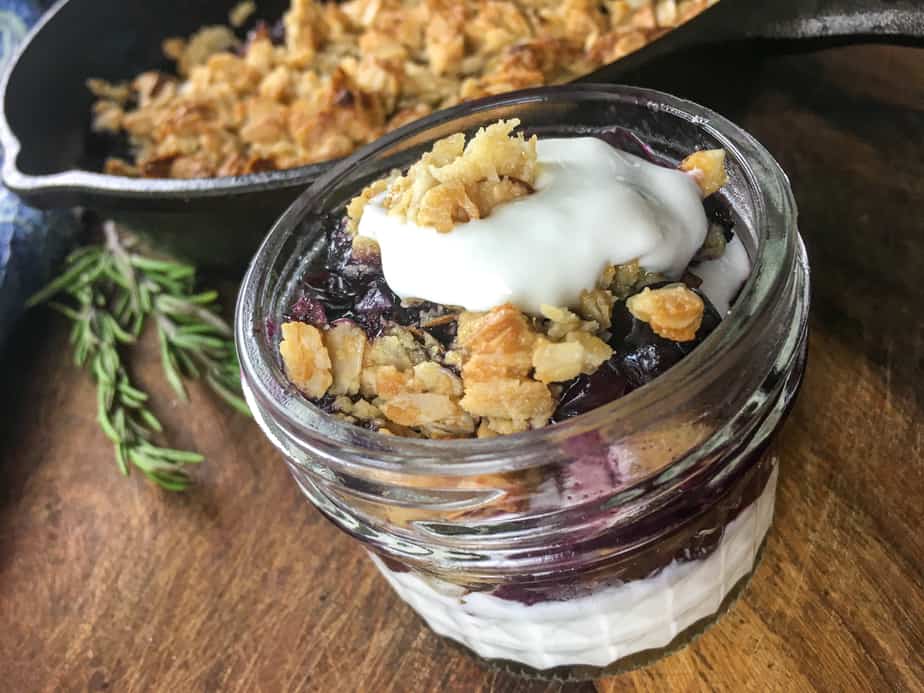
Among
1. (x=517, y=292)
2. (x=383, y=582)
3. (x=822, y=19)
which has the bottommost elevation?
(x=383, y=582)

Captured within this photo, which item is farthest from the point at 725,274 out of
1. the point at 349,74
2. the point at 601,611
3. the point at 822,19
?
the point at 349,74

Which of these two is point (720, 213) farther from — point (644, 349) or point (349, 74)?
point (349, 74)

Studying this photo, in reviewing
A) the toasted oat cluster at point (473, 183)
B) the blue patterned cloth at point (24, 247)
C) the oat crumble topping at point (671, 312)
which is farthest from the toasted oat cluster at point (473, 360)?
the blue patterned cloth at point (24, 247)

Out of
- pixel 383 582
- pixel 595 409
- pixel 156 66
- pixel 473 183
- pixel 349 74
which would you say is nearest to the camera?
pixel 595 409

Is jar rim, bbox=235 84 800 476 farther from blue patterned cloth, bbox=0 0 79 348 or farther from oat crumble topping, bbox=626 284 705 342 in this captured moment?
blue patterned cloth, bbox=0 0 79 348

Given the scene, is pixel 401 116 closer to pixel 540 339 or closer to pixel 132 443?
pixel 132 443

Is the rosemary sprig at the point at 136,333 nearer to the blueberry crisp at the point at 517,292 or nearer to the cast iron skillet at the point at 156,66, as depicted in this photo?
the cast iron skillet at the point at 156,66
